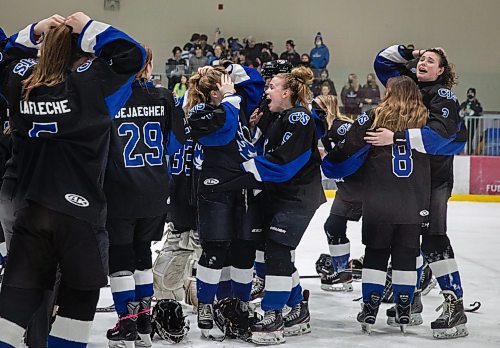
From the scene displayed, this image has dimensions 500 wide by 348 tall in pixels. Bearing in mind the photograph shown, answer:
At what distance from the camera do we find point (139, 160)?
3789 mm

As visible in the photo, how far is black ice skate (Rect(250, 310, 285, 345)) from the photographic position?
4121 millimetres

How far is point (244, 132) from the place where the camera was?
4.34m

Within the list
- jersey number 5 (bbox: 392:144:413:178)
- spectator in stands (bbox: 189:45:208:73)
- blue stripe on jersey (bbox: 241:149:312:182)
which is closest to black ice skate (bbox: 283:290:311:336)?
blue stripe on jersey (bbox: 241:149:312:182)

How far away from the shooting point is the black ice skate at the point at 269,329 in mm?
4121

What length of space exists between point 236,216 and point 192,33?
47.2ft

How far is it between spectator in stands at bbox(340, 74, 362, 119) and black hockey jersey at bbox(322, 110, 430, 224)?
999 cm

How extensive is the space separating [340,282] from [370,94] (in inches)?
384

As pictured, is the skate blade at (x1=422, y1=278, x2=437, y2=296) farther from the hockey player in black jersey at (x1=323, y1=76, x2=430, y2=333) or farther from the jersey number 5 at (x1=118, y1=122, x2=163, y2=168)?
the jersey number 5 at (x1=118, y1=122, x2=163, y2=168)

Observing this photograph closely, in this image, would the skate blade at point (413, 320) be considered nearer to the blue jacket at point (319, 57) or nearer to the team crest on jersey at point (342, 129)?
the team crest on jersey at point (342, 129)

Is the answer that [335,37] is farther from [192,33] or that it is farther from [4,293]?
[4,293]

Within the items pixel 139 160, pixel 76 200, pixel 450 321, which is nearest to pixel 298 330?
pixel 450 321

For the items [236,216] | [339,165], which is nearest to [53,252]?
[236,216]

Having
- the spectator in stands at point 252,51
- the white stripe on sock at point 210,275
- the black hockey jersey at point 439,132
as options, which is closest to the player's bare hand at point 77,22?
the white stripe on sock at point 210,275

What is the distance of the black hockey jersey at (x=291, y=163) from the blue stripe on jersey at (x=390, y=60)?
0.78m
